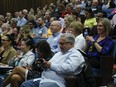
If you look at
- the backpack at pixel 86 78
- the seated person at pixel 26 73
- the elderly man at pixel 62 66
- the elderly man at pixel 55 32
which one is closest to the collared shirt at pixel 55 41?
the elderly man at pixel 55 32

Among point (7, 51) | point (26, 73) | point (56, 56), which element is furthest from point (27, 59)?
point (56, 56)

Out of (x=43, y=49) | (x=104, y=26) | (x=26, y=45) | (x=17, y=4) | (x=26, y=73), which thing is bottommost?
(x=17, y=4)

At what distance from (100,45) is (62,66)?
833 mm

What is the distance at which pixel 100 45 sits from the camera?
13.0 ft

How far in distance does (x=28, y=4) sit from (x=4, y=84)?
1079 cm

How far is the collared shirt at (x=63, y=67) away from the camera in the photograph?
3.29 metres

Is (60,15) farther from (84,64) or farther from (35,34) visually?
(84,64)

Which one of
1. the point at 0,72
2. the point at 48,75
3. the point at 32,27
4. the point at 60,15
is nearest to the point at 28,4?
the point at 60,15

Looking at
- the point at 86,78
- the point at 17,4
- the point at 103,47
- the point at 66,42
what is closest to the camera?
the point at 86,78

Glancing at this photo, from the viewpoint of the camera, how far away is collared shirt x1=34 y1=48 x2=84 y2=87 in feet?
10.8

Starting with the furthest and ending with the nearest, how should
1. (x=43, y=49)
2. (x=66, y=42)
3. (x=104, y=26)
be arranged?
1. (x=104, y=26)
2. (x=43, y=49)
3. (x=66, y=42)

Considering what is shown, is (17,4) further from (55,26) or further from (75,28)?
(75,28)

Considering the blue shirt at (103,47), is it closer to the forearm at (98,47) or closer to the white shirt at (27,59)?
the forearm at (98,47)

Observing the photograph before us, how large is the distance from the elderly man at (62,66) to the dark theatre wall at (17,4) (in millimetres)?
10834
